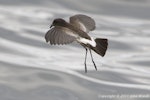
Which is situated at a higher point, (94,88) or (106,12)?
(106,12)

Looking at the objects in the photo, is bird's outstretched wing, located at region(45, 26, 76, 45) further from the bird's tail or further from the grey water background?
the grey water background

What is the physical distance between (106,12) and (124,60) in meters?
1.91

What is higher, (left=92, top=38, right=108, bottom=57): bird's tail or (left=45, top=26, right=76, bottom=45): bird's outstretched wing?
(left=45, top=26, right=76, bottom=45): bird's outstretched wing

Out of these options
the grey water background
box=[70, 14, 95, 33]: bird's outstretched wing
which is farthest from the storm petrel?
the grey water background

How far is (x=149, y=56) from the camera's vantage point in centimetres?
746

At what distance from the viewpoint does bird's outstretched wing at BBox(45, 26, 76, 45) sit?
4.34 m

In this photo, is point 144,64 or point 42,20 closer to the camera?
point 144,64

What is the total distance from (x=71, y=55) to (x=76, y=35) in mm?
2636

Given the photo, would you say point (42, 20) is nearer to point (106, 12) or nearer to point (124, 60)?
point (106, 12)

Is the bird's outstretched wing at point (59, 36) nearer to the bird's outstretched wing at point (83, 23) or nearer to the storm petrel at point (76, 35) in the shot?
the storm petrel at point (76, 35)

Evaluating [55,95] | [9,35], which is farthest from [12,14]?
[55,95]

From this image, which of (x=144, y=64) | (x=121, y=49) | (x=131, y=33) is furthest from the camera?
(x=131, y=33)

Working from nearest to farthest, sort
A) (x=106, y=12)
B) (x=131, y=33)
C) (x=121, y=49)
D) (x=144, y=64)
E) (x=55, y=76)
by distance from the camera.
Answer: (x=55, y=76) → (x=144, y=64) → (x=121, y=49) → (x=131, y=33) → (x=106, y=12)

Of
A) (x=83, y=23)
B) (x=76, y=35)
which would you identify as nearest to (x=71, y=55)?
(x=83, y=23)
